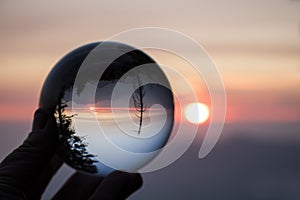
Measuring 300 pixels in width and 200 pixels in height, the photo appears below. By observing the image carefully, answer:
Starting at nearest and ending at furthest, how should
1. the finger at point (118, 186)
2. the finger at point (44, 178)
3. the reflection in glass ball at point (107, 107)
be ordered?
the finger at point (118, 186) < the finger at point (44, 178) < the reflection in glass ball at point (107, 107)

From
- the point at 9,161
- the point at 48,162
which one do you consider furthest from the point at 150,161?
the point at 9,161

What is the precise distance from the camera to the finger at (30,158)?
412 centimetres

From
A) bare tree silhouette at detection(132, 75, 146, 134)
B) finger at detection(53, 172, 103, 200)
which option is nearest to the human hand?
finger at detection(53, 172, 103, 200)

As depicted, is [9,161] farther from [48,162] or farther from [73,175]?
[73,175]

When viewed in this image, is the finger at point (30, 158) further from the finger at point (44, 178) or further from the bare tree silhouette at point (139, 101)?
Result: the bare tree silhouette at point (139, 101)

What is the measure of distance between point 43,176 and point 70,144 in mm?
306

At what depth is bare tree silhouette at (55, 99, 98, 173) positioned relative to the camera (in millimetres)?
4434

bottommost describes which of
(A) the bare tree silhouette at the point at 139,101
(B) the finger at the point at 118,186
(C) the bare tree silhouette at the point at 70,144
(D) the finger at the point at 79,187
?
(D) the finger at the point at 79,187

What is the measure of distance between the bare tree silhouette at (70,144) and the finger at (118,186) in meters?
0.33

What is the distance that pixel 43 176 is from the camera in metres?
4.41

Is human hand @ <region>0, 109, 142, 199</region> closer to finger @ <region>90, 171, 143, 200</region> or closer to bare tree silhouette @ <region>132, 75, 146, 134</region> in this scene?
finger @ <region>90, 171, 143, 200</region>

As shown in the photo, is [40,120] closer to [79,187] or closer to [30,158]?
[30,158]

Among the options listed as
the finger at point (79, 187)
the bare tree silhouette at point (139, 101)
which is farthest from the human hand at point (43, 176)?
the bare tree silhouette at point (139, 101)

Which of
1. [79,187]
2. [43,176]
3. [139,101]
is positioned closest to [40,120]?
[43,176]
